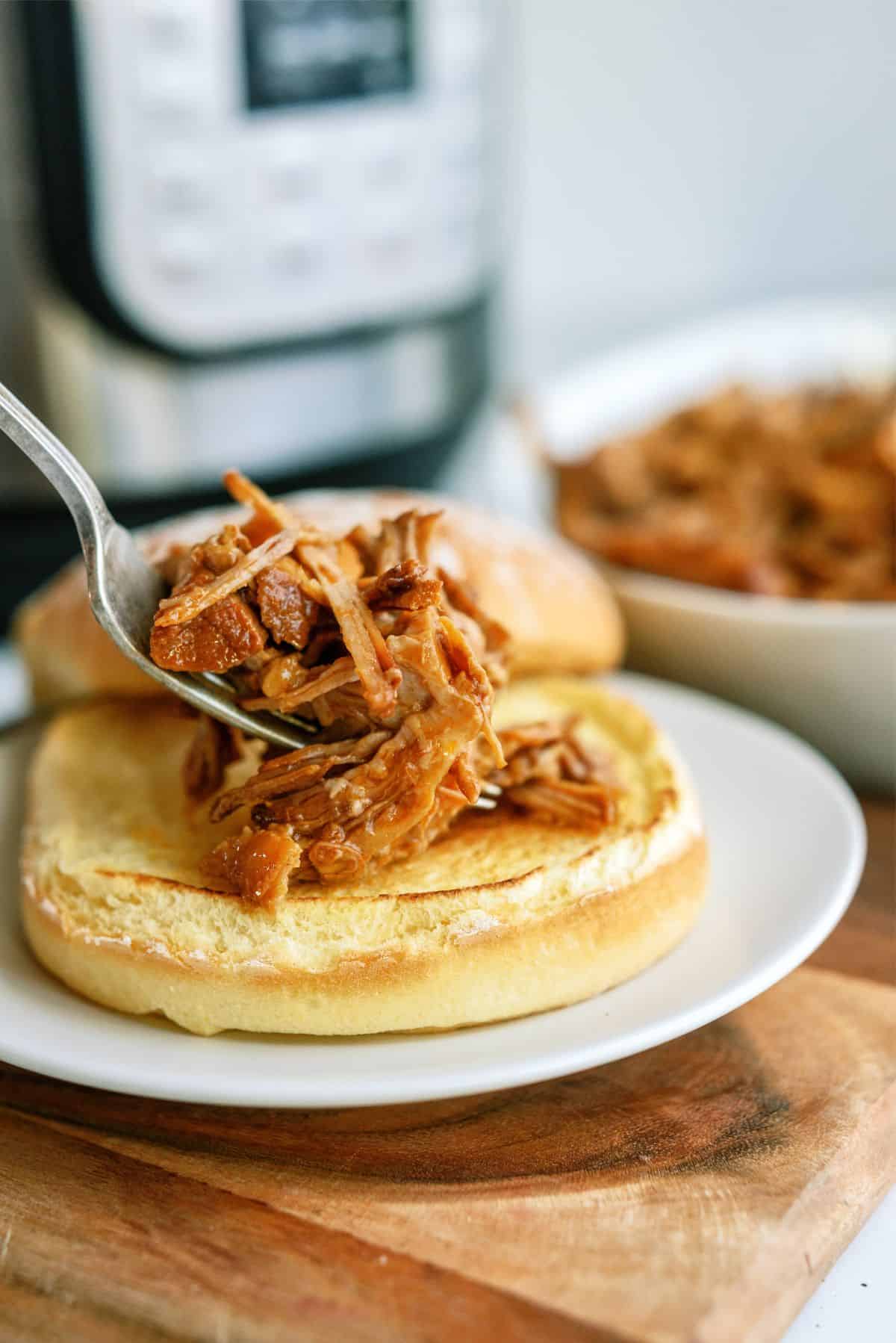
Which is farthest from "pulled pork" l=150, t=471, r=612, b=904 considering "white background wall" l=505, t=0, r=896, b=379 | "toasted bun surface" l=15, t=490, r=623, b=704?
"white background wall" l=505, t=0, r=896, b=379

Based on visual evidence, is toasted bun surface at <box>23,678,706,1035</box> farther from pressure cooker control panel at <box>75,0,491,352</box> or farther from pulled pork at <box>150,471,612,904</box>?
pressure cooker control panel at <box>75,0,491,352</box>

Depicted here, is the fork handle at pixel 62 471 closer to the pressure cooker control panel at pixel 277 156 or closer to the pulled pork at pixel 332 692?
the pulled pork at pixel 332 692

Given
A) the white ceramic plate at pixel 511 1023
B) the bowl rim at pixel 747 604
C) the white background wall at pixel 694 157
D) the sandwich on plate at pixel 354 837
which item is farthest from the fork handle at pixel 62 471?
the white background wall at pixel 694 157

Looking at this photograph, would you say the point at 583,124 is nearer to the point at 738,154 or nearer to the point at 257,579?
the point at 738,154

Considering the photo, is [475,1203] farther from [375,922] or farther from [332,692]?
[332,692]

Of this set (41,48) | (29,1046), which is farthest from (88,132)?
(29,1046)

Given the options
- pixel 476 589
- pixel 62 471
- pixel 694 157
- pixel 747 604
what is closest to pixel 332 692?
pixel 62 471

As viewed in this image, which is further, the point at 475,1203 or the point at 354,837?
the point at 354,837

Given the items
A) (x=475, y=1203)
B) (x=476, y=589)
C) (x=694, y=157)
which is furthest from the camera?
(x=694, y=157)
